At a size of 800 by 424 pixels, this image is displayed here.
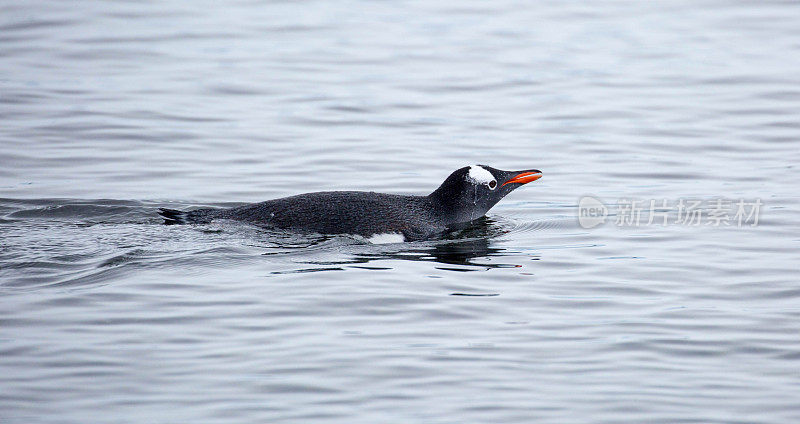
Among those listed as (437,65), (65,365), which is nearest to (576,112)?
(437,65)

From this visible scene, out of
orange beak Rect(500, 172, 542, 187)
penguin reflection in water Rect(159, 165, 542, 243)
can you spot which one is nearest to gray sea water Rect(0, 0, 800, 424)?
penguin reflection in water Rect(159, 165, 542, 243)

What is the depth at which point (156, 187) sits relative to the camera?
486 inches

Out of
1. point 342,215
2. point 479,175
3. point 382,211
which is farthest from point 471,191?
point 342,215

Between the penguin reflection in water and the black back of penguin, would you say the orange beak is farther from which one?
the black back of penguin

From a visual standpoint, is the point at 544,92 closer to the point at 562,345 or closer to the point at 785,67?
the point at 785,67

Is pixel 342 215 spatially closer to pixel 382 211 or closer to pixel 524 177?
pixel 382 211

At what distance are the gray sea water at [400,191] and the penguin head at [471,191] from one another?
0.79ft

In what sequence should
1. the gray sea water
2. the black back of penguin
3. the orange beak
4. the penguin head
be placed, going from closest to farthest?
the gray sea water → the black back of penguin → the penguin head → the orange beak

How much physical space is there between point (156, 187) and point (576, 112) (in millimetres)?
6044

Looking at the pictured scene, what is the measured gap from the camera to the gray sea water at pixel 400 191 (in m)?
6.96

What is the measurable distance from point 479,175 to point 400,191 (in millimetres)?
1558

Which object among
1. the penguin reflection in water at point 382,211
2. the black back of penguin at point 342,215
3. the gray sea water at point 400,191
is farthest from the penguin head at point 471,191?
the black back of penguin at point 342,215

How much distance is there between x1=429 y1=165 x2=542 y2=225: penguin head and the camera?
1081cm

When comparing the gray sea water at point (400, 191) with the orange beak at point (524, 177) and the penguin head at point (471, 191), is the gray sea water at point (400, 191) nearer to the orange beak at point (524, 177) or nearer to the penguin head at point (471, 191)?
the penguin head at point (471, 191)
